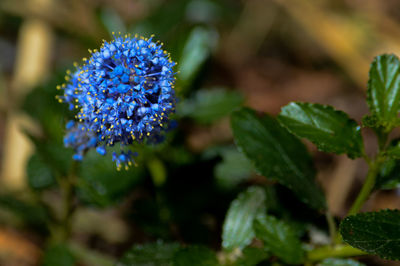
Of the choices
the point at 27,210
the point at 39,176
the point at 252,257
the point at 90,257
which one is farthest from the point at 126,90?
the point at 27,210

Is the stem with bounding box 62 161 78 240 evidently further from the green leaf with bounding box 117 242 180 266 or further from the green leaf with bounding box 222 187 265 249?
the green leaf with bounding box 222 187 265 249

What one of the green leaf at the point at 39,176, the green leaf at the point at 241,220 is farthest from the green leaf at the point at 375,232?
the green leaf at the point at 39,176

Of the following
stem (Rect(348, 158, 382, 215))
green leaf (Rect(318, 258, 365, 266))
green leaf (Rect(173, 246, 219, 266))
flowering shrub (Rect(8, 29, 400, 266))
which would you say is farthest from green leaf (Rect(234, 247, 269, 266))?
stem (Rect(348, 158, 382, 215))

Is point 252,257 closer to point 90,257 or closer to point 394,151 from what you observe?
point 394,151

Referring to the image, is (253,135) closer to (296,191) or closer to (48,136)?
(296,191)

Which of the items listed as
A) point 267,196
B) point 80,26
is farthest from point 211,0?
point 267,196

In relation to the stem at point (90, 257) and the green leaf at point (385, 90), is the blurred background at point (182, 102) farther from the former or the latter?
the green leaf at point (385, 90)
